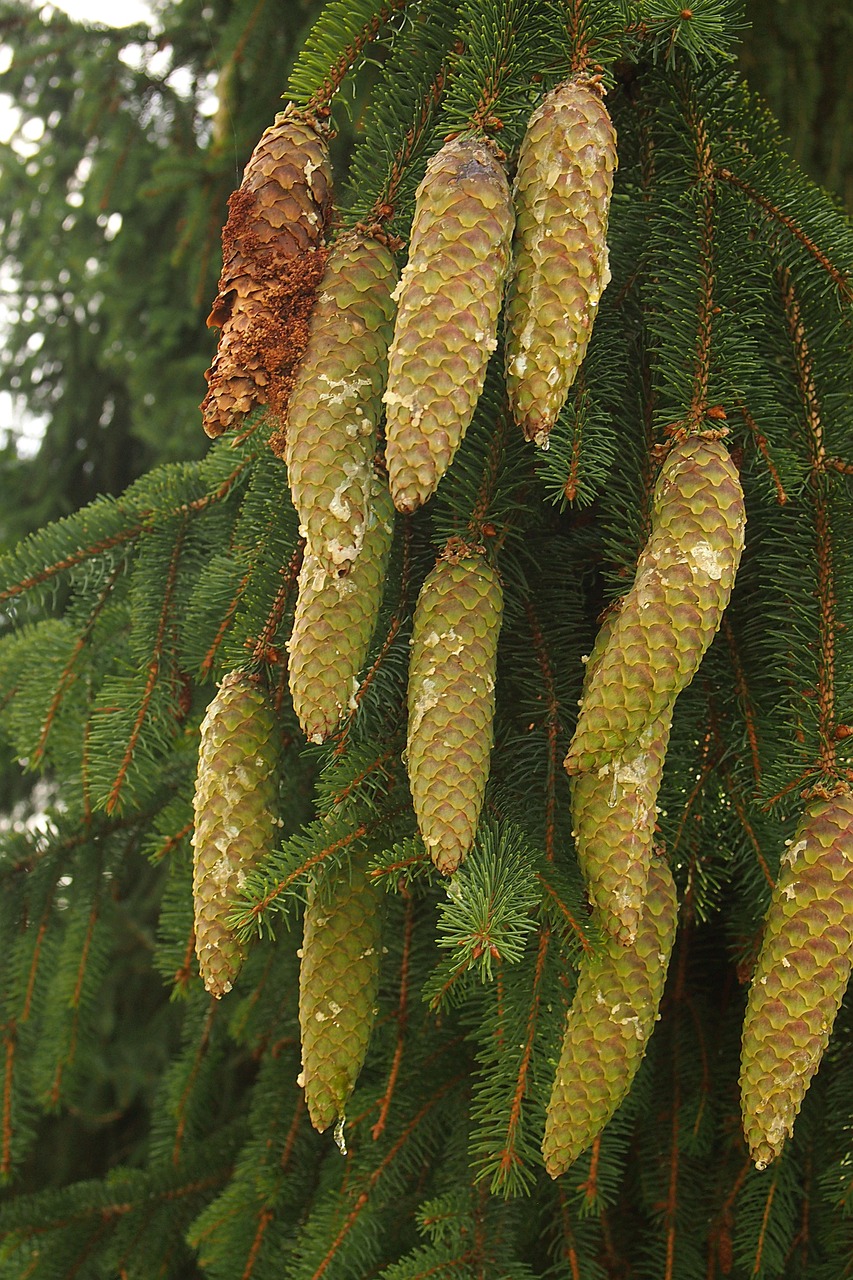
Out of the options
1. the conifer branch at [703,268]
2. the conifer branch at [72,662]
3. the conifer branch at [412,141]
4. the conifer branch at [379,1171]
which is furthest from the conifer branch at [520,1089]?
the conifer branch at [72,662]

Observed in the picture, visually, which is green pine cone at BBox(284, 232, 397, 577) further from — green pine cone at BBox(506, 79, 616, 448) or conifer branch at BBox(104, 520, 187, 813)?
conifer branch at BBox(104, 520, 187, 813)

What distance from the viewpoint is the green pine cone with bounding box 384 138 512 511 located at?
0.74 m

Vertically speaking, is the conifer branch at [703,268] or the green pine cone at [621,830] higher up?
the conifer branch at [703,268]

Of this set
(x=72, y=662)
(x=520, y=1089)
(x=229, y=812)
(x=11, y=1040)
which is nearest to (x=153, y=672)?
(x=72, y=662)

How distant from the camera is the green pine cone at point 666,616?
2.61 ft

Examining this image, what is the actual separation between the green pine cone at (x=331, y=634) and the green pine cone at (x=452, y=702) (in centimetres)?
5

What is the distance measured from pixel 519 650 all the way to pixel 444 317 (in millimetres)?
407

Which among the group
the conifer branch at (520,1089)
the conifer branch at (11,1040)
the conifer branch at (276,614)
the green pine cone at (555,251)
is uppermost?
the green pine cone at (555,251)

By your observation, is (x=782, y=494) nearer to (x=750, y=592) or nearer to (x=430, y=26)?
(x=750, y=592)

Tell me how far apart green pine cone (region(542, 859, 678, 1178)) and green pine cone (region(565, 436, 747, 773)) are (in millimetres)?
183

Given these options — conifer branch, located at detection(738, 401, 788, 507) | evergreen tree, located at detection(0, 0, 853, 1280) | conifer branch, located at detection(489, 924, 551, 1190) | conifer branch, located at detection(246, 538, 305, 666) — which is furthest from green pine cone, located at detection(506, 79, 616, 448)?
conifer branch, located at detection(489, 924, 551, 1190)

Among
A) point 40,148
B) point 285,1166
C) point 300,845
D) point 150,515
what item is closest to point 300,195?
point 300,845

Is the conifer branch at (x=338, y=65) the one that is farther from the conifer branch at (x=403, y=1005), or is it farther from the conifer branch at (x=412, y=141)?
the conifer branch at (x=403, y=1005)

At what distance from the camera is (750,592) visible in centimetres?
112
